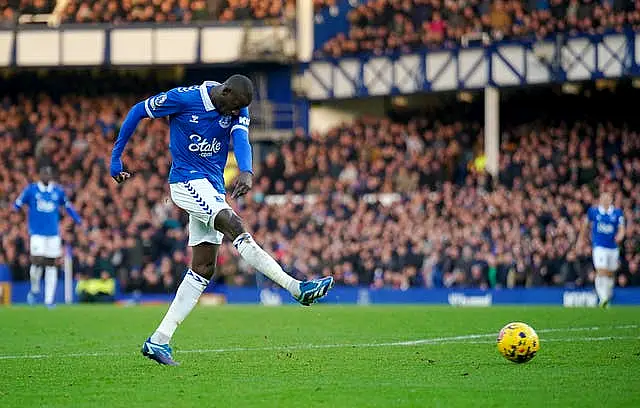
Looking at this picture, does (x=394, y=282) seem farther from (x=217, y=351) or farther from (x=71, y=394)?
(x=71, y=394)

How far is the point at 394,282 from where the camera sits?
3112 cm

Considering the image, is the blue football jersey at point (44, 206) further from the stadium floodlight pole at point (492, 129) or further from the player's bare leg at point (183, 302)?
the stadium floodlight pole at point (492, 129)

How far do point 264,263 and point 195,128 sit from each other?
4.99 feet

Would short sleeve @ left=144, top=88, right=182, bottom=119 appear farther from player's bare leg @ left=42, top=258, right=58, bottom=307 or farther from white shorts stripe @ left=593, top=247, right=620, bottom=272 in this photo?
white shorts stripe @ left=593, top=247, right=620, bottom=272

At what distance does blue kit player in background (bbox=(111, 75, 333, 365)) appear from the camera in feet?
36.4

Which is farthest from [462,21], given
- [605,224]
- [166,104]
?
[166,104]

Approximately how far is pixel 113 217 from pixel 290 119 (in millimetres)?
9875

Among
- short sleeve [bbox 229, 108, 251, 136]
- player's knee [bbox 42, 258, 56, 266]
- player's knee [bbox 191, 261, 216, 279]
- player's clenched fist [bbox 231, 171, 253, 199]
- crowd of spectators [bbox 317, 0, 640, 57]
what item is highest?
crowd of spectators [bbox 317, 0, 640, 57]

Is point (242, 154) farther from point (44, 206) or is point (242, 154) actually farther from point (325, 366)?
point (44, 206)

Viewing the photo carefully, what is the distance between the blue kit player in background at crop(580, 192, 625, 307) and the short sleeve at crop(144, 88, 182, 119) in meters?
13.9

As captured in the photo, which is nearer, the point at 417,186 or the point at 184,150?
the point at 184,150

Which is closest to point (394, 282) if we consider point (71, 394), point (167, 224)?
point (167, 224)

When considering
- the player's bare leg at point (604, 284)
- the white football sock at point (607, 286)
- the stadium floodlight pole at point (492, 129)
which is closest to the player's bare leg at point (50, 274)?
the player's bare leg at point (604, 284)

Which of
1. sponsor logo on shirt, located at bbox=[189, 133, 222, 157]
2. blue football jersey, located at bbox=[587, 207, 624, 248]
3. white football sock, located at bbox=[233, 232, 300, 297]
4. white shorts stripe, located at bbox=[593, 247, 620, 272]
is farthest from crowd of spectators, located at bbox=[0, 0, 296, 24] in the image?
white football sock, located at bbox=[233, 232, 300, 297]
